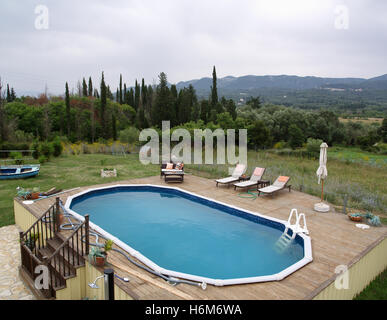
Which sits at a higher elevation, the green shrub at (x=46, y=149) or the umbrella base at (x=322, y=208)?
the green shrub at (x=46, y=149)

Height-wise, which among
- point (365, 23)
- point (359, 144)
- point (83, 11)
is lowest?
point (359, 144)

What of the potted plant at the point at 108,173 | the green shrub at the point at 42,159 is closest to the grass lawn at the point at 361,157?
the potted plant at the point at 108,173

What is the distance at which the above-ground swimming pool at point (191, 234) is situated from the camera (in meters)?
5.59

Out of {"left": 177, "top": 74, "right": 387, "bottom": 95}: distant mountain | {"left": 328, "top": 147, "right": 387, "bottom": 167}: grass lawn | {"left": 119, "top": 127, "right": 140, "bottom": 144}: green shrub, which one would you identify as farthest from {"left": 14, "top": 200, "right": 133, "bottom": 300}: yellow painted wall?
{"left": 177, "top": 74, "right": 387, "bottom": 95}: distant mountain

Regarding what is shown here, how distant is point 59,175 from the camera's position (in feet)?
41.4

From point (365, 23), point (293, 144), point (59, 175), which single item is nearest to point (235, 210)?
point (365, 23)

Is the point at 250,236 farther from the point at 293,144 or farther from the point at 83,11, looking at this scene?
the point at 293,144

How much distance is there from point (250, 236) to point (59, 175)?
9146 mm

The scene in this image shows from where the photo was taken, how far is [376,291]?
5.05 metres

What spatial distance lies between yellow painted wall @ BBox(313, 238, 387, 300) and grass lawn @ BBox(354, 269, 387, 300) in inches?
2.4

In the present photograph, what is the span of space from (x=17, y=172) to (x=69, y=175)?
2.05m

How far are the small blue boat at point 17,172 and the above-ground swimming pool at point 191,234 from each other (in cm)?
381

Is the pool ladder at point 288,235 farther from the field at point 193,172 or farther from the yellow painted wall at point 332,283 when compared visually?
the field at point 193,172
